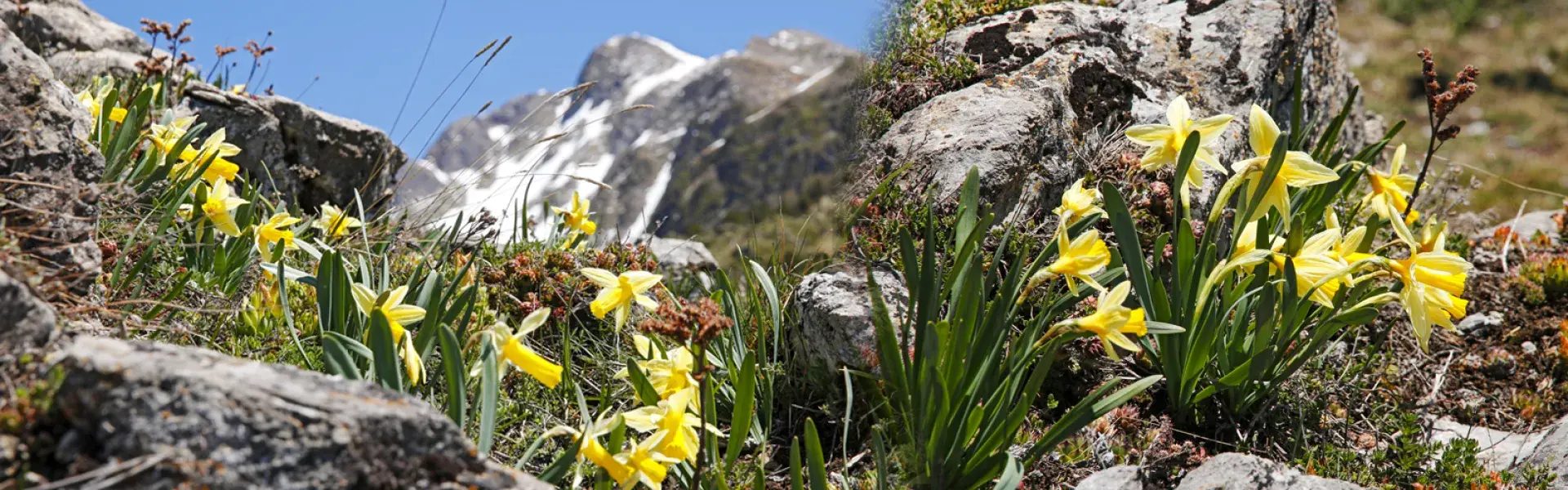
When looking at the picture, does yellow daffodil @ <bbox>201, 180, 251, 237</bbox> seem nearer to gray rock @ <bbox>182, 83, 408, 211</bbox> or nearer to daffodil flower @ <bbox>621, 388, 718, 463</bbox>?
gray rock @ <bbox>182, 83, 408, 211</bbox>

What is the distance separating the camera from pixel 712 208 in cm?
10800

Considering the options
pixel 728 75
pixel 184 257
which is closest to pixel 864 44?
pixel 184 257

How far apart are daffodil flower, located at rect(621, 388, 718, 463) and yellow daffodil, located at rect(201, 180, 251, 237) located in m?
1.61

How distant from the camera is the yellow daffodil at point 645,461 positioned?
1.83 meters

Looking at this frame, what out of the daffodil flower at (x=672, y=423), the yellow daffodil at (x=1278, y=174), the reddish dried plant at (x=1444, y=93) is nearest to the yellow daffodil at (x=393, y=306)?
the daffodil flower at (x=672, y=423)

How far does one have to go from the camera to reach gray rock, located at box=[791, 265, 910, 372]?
264 centimetres

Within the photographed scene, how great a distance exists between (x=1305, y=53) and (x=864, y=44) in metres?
2.48

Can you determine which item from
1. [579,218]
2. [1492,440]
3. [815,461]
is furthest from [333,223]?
[1492,440]

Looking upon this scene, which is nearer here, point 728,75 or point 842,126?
point 842,126

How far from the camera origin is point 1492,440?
10.8 ft

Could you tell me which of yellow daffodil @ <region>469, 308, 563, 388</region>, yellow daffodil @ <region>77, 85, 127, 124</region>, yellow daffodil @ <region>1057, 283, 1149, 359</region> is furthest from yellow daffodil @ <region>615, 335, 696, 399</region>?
yellow daffodil @ <region>77, 85, 127, 124</region>

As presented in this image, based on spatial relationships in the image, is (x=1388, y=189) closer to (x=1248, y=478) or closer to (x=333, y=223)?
(x=1248, y=478)

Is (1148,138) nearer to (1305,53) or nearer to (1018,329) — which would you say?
(1018,329)

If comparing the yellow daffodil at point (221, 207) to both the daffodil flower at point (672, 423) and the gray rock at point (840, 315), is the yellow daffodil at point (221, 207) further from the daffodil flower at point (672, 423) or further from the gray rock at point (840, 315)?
the gray rock at point (840, 315)
